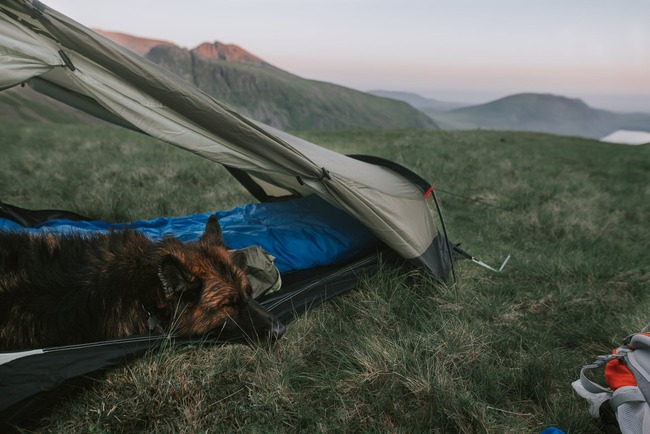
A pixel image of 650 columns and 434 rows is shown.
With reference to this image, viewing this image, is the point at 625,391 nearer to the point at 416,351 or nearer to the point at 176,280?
the point at 416,351

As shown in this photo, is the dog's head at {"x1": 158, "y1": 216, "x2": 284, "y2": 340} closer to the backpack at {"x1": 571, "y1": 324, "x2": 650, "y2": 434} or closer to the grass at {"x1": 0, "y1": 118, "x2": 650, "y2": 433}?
the grass at {"x1": 0, "y1": 118, "x2": 650, "y2": 433}

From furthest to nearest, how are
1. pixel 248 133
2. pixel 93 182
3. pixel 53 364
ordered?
pixel 93 182 → pixel 248 133 → pixel 53 364

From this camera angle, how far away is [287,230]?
4.43 m

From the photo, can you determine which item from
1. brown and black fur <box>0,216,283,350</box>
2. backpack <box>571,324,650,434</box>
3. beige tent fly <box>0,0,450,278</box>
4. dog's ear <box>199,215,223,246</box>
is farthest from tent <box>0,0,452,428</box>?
backpack <box>571,324,650,434</box>

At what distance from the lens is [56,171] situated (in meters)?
8.23

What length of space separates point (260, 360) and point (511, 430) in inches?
62.9

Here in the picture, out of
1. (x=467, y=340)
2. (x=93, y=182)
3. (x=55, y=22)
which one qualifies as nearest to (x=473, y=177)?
(x=467, y=340)

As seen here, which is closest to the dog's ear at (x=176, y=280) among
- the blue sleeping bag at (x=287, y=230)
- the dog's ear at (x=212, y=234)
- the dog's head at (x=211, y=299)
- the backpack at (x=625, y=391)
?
the dog's head at (x=211, y=299)

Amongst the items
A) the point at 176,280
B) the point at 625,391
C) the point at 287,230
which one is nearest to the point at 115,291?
the point at 176,280

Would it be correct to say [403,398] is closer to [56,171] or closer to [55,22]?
[55,22]

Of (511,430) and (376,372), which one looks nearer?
(511,430)

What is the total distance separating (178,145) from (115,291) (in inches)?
51.3

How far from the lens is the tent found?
2297 mm

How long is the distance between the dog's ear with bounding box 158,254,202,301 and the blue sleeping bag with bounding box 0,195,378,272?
1.66 metres
